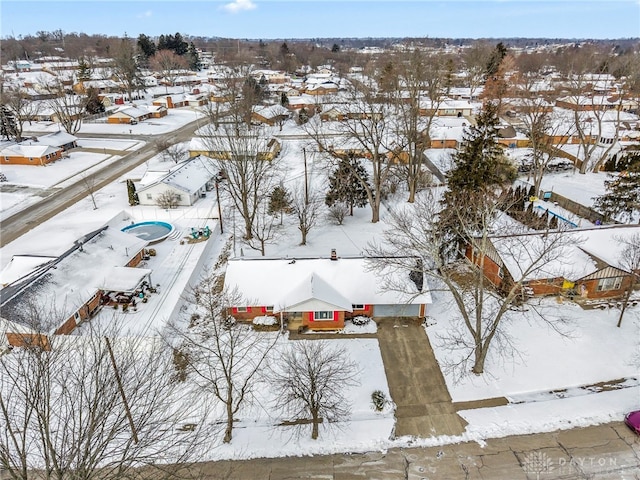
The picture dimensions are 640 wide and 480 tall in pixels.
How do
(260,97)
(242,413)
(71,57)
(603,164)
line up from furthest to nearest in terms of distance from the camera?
(71,57) → (260,97) → (603,164) → (242,413)

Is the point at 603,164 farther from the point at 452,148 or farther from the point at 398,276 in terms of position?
the point at 398,276

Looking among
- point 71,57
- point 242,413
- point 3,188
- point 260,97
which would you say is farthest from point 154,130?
point 71,57

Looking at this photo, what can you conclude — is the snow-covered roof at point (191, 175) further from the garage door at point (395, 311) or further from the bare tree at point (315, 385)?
the bare tree at point (315, 385)

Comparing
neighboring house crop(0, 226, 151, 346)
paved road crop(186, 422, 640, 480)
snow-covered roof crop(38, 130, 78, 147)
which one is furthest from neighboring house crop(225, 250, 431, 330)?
snow-covered roof crop(38, 130, 78, 147)

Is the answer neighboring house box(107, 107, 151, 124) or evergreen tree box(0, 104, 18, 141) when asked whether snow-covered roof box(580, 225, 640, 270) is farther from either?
neighboring house box(107, 107, 151, 124)

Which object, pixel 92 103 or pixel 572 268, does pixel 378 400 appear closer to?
pixel 572 268

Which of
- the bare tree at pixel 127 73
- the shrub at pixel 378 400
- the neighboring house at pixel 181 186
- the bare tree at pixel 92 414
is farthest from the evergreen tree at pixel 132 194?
the bare tree at pixel 127 73
